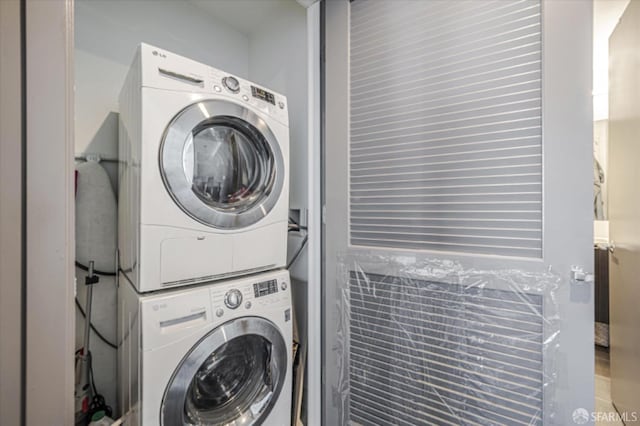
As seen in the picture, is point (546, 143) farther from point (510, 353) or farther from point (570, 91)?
point (510, 353)

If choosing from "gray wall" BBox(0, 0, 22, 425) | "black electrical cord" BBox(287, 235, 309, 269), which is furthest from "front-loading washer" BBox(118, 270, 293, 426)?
"gray wall" BBox(0, 0, 22, 425)

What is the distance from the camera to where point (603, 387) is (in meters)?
1.57

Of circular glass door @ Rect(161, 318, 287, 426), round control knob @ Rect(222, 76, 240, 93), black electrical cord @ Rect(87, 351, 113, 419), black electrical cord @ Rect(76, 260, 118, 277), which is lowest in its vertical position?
black electrical cord @ Rect(87, 351, 113, 419)

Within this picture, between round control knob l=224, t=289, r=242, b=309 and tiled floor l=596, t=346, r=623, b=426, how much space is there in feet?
5.28

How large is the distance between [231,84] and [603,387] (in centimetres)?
258

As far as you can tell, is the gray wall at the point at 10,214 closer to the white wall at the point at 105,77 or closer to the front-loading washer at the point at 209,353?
the front-loading washer at the point at 209,353

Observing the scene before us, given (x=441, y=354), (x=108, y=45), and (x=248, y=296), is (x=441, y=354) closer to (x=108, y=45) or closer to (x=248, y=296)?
(x=248, y=296)

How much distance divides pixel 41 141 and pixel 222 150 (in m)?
0.74

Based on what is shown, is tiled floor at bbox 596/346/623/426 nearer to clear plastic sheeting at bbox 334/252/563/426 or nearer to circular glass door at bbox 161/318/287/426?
clear plastic sheeting at bbox 334/252/563/426

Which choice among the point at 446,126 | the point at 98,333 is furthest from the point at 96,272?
the point at 446,126

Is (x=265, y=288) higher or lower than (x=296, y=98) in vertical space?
lower

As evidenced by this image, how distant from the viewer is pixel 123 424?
3.50 feet

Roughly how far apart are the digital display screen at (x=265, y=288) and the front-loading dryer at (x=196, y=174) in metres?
0.07

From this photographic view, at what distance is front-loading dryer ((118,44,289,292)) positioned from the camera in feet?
3.10
